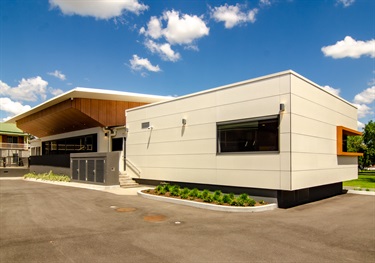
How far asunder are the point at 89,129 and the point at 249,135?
61.6 ft

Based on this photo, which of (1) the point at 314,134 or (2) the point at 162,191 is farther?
(2) the point at 162,191

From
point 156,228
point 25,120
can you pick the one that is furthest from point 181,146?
point 25,120

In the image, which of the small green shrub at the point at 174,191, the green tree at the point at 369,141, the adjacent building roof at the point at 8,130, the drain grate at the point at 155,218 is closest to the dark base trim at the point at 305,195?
the small green shrub at the point at 174,191

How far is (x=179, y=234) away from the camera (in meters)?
8.26

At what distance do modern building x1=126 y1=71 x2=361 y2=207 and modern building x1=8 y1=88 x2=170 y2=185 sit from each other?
400 cm

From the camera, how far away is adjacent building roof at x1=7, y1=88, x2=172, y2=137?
23.7 m

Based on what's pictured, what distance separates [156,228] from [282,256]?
397 centimetres

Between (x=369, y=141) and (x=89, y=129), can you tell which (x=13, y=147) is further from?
(x=369, y=141)

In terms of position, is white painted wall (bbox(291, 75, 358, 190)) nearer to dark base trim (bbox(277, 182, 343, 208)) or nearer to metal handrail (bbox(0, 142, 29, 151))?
dark base trim (bbox(277, 182, 343, 208))

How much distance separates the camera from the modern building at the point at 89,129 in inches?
835

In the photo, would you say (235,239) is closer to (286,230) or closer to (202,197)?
(286,230)

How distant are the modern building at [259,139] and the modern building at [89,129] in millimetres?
3998

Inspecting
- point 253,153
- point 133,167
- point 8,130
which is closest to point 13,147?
point 8,130

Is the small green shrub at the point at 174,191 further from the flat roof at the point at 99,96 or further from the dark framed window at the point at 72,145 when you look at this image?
the dark framed window at the point at 72,145
